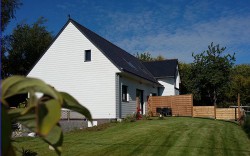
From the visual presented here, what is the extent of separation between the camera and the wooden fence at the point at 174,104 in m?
30.3

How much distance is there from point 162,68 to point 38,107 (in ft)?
124

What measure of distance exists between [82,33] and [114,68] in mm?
3446

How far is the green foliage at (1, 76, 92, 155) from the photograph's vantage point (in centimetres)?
83

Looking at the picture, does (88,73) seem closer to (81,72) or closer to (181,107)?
(81,72)

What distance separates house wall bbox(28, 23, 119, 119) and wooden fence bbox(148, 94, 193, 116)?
7916 millimetres

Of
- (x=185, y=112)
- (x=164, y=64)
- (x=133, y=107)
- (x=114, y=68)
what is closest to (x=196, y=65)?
(x=164, y=64)

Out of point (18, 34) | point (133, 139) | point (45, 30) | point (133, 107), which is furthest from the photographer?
point (45, 30)

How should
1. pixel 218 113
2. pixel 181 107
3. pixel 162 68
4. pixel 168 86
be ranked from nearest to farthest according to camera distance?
1. pixel 218 113
2. pixel 181 107
3. pixel 168 86
4. pixel 162 68

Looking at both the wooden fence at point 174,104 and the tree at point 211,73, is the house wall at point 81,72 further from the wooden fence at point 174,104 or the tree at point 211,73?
the tree at point 211,73

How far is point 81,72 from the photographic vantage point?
965 inches

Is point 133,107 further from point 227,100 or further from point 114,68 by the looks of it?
point 227,100

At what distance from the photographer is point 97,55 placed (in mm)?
23938

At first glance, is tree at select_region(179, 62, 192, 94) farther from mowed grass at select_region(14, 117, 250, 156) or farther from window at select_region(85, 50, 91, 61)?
mowed grass at select_region(14, 117, 250, 156)

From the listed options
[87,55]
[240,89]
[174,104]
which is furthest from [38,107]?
[240,89]
